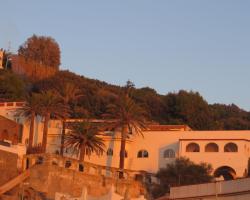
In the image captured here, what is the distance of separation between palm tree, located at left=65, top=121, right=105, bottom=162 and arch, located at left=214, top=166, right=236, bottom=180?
12.9 metres

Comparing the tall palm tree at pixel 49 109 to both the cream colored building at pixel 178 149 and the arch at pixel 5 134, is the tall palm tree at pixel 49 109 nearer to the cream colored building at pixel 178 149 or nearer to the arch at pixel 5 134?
the cream colored building at pixel 178 149

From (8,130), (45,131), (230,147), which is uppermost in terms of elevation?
(8,130)

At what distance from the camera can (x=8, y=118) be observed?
257 feet

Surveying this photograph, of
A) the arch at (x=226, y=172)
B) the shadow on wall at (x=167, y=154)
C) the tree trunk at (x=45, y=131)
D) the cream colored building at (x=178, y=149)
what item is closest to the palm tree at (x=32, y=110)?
the tree trunk at (x=45, y=131)

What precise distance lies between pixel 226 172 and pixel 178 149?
5787 millimetres

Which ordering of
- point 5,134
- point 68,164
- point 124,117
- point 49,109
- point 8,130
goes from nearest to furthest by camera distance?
point 68,164, point 124,117, point 49,109, point 5,134, point 8,130

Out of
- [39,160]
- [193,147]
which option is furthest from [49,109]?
[193,147]

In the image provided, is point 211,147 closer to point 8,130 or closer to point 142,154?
point 142,154

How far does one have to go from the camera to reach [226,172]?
71.2m

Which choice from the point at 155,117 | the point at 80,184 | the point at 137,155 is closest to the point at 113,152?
the point at 137,155

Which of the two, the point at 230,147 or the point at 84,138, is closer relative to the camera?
the point at 84,138

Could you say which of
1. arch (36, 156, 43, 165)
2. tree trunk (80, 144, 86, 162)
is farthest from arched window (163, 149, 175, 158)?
arch (36, 156, 43, 165)

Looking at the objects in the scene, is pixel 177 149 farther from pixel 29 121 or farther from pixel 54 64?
pixel 54 64

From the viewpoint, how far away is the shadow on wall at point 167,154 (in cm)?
7188
